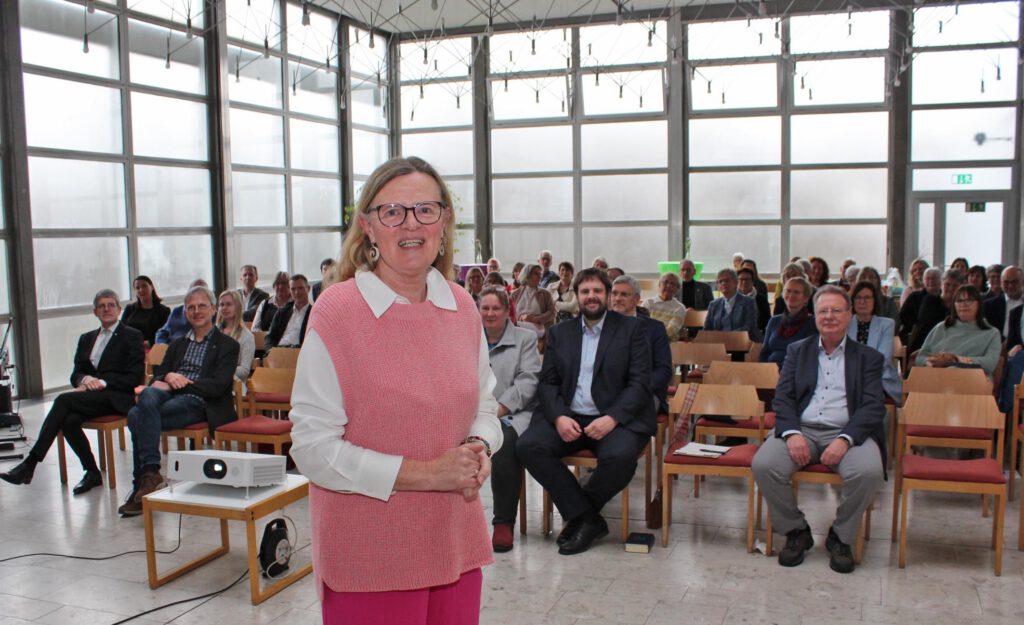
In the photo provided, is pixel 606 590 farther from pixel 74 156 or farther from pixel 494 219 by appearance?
pixel 494 219

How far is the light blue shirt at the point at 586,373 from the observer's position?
494 centimetres

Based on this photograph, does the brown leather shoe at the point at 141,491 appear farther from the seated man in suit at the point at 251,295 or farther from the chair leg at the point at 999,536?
the seated man in suit at the point at 251,295

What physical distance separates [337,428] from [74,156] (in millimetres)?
10039

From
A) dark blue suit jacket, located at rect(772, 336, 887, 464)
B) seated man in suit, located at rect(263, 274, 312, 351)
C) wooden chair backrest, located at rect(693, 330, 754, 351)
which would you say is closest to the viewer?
dark blue suit jacket, located at rect(772, 336, 887, 464)

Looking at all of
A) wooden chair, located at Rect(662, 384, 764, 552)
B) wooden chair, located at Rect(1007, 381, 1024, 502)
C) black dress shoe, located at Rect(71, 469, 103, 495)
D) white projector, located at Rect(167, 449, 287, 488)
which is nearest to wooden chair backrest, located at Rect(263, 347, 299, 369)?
black dress shoe, located at Rect(71, 469, 103, 495)

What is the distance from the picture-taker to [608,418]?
4727 millimetres

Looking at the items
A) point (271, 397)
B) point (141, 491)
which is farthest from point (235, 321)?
point (141, 491)

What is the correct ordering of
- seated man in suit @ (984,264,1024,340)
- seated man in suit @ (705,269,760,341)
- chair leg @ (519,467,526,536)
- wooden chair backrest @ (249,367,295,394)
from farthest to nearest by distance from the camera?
seated man in suit @ (705,269,760,341)
seated man in suit @ (984,264,1024,340)
wooden chair backrest @ (249,367,295,394)
chair leg @ (519,467,526,536)

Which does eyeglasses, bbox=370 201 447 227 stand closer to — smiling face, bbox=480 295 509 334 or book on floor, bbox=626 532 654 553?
book on floor, bbox=626 532 654 553

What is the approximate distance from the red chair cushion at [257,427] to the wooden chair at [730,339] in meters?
3.49

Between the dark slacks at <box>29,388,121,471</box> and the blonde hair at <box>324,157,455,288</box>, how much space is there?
4785 millimetres

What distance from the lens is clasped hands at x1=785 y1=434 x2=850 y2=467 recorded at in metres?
4.29

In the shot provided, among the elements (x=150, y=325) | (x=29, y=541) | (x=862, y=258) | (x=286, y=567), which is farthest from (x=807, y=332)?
(x=862, y=258)

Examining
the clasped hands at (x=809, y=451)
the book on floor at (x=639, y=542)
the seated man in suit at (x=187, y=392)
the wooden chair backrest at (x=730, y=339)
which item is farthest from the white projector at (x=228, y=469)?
the wooden chair backrest at (x=730, y=339)
